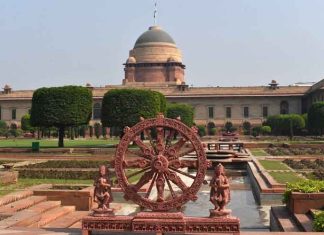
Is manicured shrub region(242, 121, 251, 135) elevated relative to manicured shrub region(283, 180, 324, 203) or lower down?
elevated

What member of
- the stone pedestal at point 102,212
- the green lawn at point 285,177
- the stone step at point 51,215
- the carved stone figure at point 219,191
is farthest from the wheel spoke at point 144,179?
the green lawn at point 285,177

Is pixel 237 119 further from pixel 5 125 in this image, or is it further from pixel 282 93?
pixel 5 125

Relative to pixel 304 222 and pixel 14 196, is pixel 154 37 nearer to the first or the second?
pixel 14 196

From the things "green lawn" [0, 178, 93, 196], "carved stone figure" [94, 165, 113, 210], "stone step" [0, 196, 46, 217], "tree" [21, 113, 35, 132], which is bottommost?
"stone step" [0, 196, 46, 217]

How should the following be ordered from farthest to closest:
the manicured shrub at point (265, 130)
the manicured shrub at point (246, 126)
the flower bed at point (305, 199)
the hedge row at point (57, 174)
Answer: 1. the manicured shrub at point (246, 126)
2. the manicured shrub at point (265, 130)
3. the hedge row at point (57, 174)
4. the flower bed at point (305, 199)

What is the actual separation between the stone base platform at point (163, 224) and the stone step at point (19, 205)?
258cm

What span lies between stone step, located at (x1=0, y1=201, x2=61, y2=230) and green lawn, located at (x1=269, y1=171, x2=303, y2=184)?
5.52 meters

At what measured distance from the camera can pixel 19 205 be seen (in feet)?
30.3

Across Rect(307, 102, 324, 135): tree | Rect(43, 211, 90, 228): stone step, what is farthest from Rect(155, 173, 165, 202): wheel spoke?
Rect(307, 102, 324, 135): tree

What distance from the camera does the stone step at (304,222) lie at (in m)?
7.41

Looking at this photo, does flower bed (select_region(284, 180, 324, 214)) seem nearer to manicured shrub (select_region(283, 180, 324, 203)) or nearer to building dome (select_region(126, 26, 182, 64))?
manicured shrub (select_region(283, 180, 324, 203))

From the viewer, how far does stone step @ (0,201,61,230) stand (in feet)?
24.8

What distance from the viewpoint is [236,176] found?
18703 millimetres

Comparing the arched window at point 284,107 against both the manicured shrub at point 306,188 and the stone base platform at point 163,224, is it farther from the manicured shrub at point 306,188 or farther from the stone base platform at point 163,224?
the stone base platform at point 163,224
